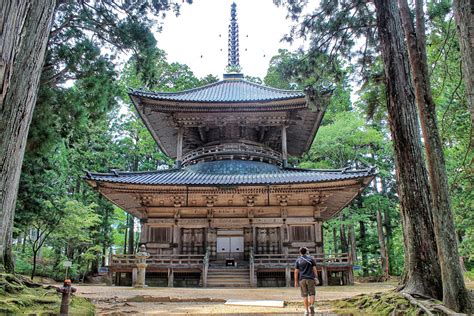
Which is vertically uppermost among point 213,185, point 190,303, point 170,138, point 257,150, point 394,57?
point 170,138

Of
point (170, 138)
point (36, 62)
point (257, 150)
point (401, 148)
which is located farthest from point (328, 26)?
point (170, 138)

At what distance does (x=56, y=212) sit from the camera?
57.6ft

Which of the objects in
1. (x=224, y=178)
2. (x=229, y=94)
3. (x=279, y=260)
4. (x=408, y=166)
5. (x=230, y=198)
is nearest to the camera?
→ (x=408, y=166)

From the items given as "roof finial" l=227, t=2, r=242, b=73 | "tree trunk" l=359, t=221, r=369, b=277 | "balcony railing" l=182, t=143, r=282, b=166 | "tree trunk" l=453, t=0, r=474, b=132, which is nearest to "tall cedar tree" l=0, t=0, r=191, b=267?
"tree trunk" l=453, t=0, r=474, b=132

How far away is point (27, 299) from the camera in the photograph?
15.8 feet

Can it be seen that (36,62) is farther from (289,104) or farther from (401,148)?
(289,104)

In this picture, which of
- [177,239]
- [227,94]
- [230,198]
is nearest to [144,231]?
[177,239]

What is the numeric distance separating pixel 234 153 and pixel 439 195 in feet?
44.2

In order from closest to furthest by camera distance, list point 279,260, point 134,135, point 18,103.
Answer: point 18,103 → point 279,260 → point 134,135

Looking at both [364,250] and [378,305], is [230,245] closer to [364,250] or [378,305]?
[378,305]

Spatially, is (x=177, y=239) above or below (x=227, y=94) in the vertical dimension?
below

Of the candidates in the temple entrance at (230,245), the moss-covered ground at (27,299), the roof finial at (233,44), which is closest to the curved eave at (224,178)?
the temple entrance at (230,245)

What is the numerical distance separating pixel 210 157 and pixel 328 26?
33.9ft

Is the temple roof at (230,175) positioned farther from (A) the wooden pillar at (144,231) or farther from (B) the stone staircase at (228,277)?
(B) the stone staircase at (228,277)
